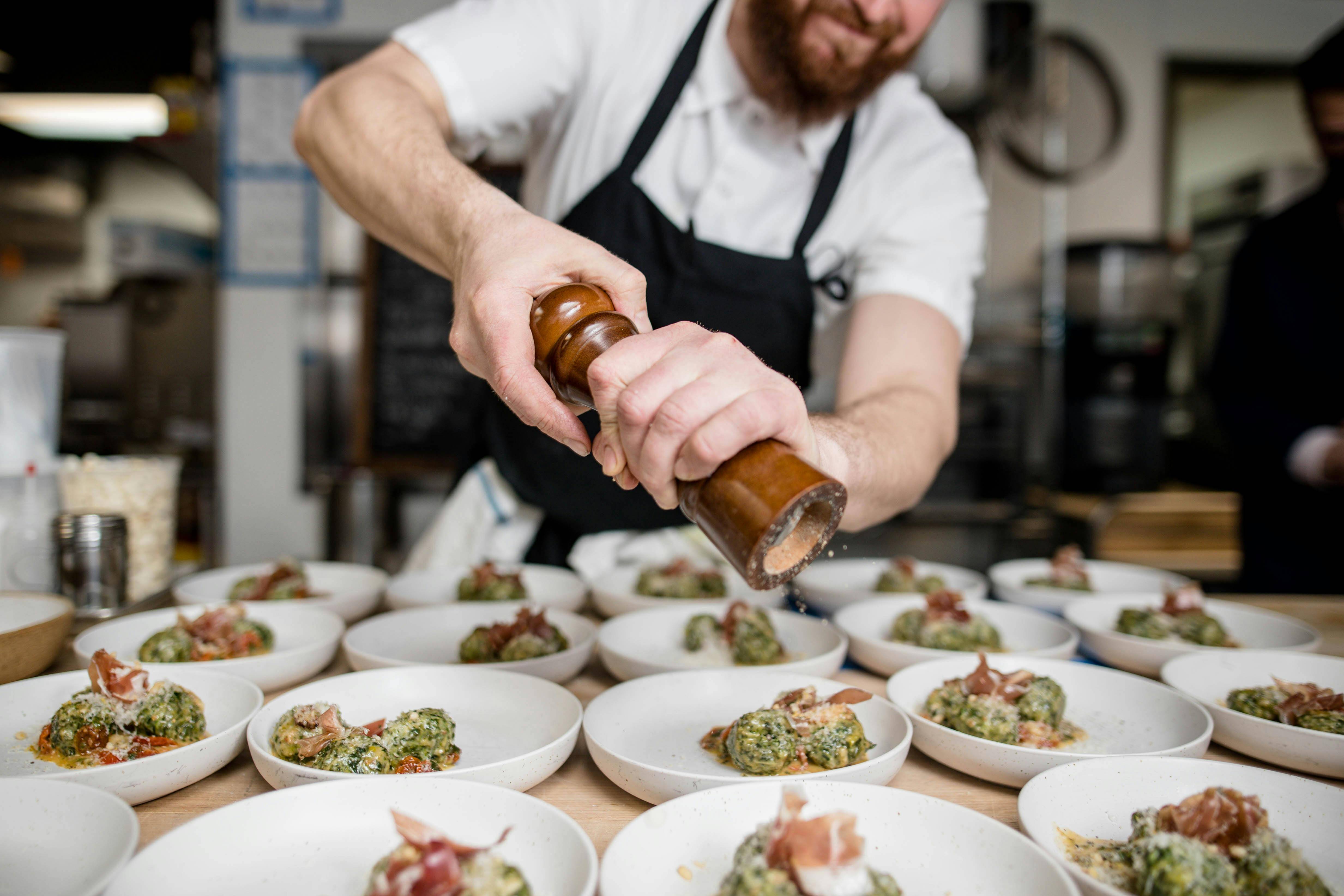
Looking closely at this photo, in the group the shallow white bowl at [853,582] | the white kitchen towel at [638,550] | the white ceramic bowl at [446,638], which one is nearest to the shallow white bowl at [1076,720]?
the shallow white bowl at [853,582]

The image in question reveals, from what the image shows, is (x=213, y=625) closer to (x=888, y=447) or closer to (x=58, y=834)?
(x=58, y=834)

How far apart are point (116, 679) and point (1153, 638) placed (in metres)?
1.88

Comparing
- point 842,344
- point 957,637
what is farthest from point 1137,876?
point 842,344

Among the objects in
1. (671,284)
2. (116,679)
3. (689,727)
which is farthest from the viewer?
(671,284)

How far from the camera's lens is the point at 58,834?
895 millimetres

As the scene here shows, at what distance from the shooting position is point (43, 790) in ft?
2.99

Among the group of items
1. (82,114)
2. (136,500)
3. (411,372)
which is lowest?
(136,500)

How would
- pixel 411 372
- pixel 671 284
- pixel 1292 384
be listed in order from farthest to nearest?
pixel 411 372
pixel 1292 384
pixel 671 284

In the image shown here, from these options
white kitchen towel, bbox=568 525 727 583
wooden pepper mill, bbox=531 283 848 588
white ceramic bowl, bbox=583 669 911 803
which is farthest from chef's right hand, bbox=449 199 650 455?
white kitchen towel, bbox=568 525 727 583

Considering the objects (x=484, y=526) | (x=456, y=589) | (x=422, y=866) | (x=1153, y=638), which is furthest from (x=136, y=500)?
(x=1153, y=638)

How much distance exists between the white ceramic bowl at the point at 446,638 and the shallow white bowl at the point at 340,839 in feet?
1.35

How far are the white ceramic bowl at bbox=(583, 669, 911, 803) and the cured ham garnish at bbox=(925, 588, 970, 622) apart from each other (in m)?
0.49

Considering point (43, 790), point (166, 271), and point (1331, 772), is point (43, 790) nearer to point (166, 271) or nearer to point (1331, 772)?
point (1331, 772)

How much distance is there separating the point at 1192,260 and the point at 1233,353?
2.66 m
